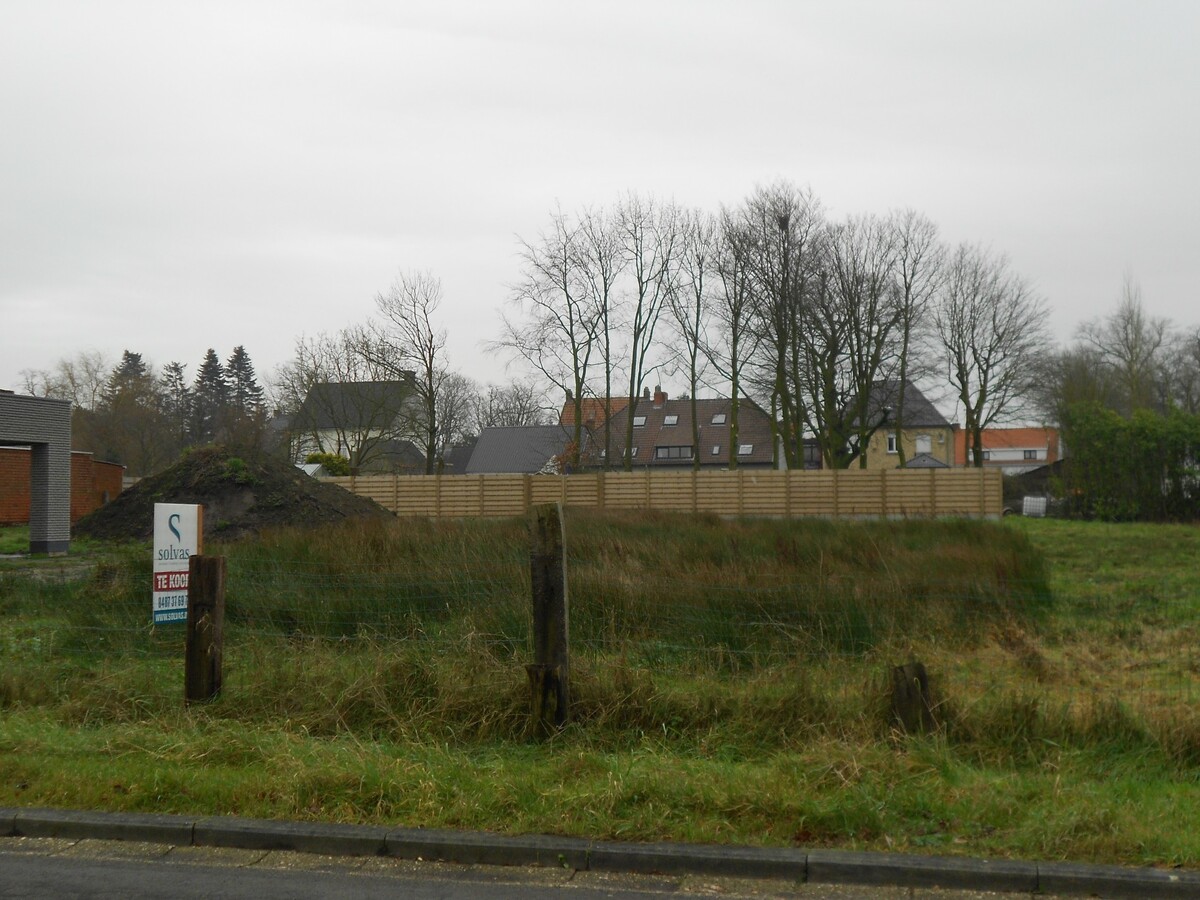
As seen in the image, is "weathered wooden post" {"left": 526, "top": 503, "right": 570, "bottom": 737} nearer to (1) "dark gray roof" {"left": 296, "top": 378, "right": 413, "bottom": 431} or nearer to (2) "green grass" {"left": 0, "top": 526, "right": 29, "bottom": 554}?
(2) "green grass" {"left": 0, "top": 526, "right": 29, "bottom": 554}

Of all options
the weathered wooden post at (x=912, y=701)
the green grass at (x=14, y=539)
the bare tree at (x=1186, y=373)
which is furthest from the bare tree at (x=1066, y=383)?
the weathered wooden post at (x=912, y=701)

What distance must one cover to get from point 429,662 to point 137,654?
3203 mm

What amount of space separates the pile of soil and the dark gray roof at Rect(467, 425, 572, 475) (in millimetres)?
44095

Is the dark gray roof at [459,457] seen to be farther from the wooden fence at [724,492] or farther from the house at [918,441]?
the wooden fence at [724,492]

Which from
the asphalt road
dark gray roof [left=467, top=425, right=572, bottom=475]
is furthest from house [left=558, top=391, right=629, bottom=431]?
the asphalt road

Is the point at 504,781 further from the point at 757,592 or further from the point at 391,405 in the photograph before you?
the point at 391,405

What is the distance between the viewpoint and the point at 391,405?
51.5 m

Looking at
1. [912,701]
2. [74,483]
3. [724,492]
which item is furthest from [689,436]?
[912,701]

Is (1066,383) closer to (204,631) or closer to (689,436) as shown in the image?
(689,436)

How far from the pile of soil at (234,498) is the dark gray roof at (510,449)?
1736 inches

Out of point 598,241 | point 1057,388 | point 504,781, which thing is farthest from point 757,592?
point 1057,388

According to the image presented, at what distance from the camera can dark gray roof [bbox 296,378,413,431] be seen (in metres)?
50.7

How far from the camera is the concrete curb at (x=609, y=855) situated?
4.71 m

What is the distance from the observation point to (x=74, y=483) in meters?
38.6
